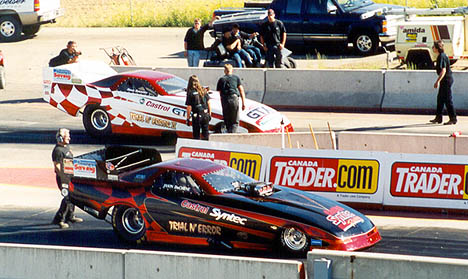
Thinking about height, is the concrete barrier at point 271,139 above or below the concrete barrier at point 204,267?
below

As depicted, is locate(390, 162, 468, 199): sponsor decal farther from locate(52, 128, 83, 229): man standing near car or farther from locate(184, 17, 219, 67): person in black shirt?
locate(184, 17, 219, 67): person in black shirt

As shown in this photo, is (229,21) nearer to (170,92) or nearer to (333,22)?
(333,22)

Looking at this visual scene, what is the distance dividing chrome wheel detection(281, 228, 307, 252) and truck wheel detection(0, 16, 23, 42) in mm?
23607

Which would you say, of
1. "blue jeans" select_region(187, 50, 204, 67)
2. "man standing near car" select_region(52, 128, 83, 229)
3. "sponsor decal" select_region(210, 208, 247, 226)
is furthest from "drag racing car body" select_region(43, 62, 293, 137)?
"sponsor decal" select_region(210, 208, 247, 226)

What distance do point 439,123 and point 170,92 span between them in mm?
5977

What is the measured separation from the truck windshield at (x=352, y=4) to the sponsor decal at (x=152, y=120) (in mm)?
10446

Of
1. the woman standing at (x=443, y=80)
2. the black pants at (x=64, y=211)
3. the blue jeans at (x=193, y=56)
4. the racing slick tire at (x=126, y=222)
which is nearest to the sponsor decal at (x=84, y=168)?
the black pants at (x=64, y=211)

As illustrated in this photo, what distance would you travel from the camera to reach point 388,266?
26.0ft

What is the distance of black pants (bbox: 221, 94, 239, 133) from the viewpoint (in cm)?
1633

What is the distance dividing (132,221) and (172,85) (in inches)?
268

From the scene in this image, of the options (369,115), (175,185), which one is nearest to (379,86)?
(369,115)

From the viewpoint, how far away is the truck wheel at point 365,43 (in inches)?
1022

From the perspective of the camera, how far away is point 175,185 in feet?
36.8

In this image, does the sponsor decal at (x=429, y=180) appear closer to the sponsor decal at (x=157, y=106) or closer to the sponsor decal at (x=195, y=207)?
the sponsor decal at (x=195, y=207)
